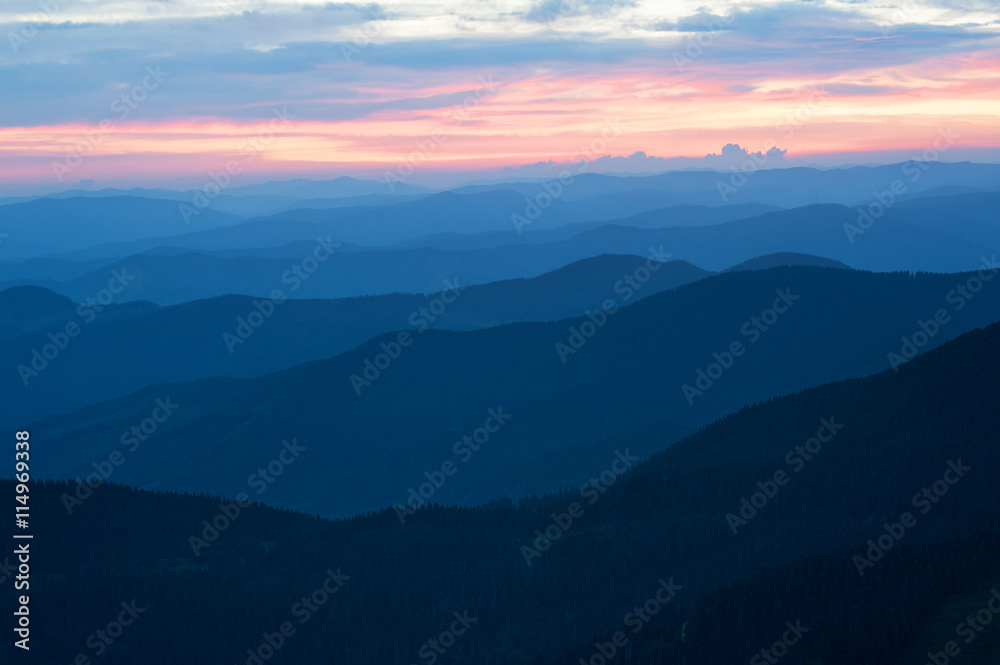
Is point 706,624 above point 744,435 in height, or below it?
above

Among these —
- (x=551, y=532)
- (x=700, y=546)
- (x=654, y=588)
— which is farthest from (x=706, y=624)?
(x=551, y=532)

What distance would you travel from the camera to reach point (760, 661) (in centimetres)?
6588

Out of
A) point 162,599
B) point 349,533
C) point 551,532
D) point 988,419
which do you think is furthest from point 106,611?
point 988,419

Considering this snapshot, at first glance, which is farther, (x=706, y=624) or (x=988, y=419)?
(x=988, y=419)

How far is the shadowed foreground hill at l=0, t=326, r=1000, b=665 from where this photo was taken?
7244 centimetres

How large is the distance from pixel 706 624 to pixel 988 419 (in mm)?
56513

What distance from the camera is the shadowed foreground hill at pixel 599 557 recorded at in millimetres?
72438

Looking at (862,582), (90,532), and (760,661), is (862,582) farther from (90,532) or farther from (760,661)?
(90,532)

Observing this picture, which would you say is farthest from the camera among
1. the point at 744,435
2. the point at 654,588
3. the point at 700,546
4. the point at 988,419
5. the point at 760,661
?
the point at 744,435

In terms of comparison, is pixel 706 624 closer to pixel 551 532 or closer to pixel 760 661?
pixel 760 661

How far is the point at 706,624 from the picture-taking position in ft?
233

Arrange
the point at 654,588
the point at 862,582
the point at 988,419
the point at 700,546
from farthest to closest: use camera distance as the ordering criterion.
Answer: the point at 988,419
the point at 700,546
the point at 654,588
the point at 862,582

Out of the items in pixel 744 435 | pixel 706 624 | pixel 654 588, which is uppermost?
pixel 706 624

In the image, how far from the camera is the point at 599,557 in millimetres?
101625
